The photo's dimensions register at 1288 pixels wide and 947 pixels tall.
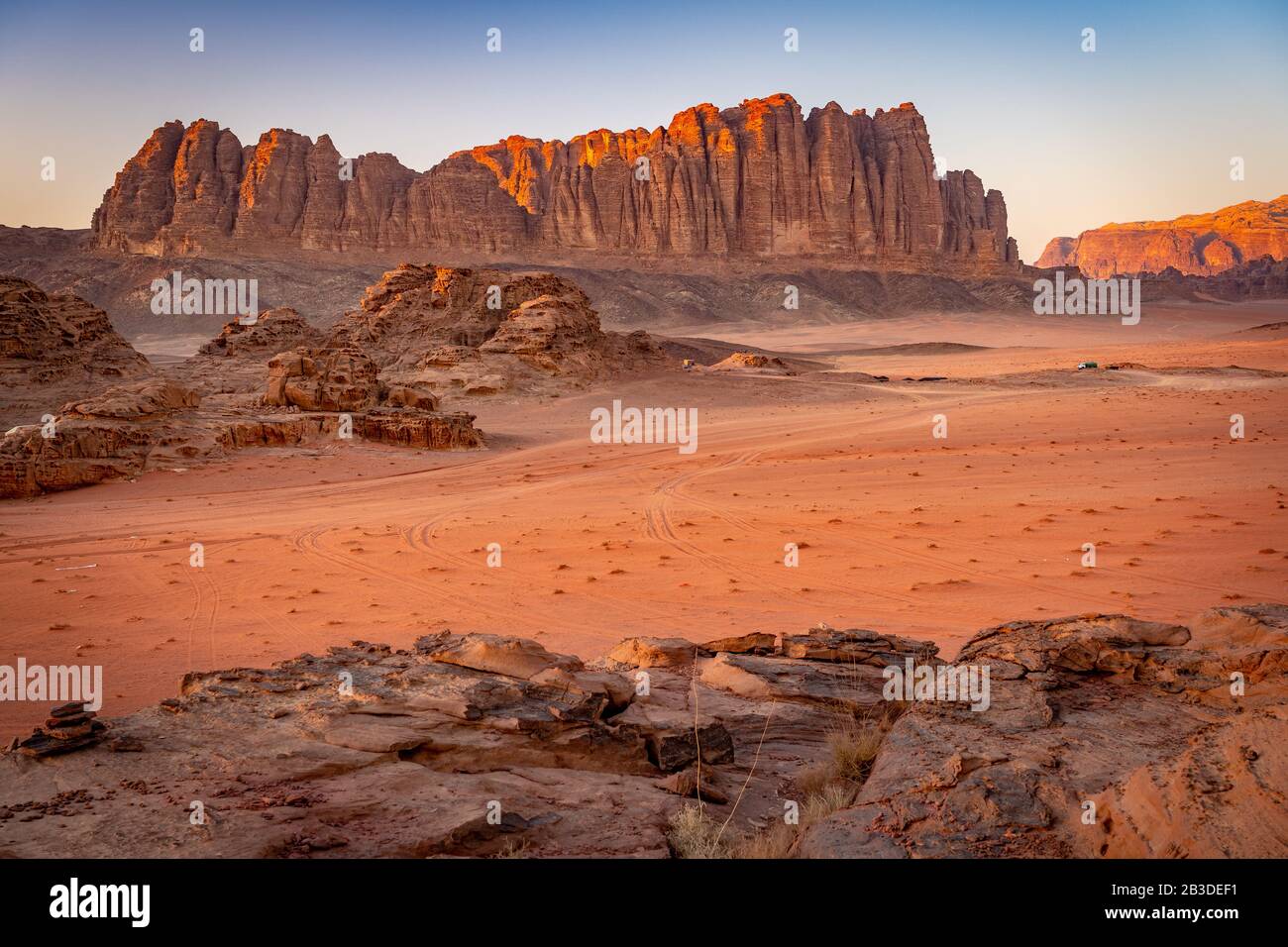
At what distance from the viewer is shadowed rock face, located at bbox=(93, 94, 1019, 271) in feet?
378

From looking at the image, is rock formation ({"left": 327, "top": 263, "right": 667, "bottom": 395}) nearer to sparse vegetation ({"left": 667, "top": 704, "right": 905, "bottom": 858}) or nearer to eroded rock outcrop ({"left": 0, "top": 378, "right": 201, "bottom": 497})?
eroded rock outcrop ({"left": 0, "top": 378, "right": 201, "bottom": 497})

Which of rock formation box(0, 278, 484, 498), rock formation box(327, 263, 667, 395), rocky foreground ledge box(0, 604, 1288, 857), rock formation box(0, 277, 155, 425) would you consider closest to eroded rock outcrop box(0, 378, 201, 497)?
rock formation box(0, 278, 484, 498)

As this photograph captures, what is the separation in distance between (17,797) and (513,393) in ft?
111

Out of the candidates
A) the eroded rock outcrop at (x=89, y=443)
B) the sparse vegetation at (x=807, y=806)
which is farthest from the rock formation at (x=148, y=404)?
the sparse vegetation at (x=807, y=806)

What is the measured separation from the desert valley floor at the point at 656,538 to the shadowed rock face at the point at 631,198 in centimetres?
9919

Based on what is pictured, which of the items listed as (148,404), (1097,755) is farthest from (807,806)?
(148,404)

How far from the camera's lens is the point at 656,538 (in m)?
15.3

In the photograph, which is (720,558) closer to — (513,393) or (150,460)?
(150,460)

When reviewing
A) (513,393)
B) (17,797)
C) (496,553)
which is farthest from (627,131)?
(17,797)

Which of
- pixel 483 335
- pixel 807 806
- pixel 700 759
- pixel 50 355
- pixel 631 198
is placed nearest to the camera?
pixel 807 806

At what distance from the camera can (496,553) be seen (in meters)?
14.4

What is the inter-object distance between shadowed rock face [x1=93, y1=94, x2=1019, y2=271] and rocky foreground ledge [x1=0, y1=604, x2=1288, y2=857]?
395 ft

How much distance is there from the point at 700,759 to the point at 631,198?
130m

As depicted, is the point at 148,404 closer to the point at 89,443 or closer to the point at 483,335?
the point at 89,443
